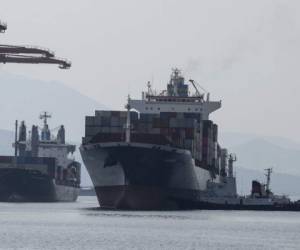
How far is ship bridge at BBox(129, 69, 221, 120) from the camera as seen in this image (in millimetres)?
140500

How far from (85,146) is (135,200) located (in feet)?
30.0

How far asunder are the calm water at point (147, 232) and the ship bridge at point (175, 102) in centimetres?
2772

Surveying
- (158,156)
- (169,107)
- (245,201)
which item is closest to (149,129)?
(158,156)

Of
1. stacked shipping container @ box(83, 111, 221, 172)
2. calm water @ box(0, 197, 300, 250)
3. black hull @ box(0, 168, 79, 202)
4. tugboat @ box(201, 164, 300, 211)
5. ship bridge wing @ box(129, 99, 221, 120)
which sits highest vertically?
ship bridge wing @ box(129, 99, 221, 120)

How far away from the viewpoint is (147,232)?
84.1 meters

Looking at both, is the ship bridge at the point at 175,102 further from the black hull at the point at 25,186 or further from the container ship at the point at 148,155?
the black hull at the point at 25,186

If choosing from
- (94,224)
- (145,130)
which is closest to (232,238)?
(94,224)

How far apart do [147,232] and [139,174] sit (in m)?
36.8

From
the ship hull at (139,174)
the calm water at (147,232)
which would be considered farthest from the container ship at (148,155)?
the calm water at (147,232)

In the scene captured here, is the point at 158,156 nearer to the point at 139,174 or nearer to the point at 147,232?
the point at 139,174

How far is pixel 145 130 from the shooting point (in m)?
→ 127

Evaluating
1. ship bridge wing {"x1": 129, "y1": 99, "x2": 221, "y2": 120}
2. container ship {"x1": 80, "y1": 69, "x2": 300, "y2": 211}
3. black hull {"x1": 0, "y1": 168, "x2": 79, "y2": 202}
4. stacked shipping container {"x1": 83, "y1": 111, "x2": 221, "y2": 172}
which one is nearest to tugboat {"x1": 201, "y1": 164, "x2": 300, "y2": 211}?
container ship {"x1": 80, "y1": 69, "x2": 300, "y2": 211}

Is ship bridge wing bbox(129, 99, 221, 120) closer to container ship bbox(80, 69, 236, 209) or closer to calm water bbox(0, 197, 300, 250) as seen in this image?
container ship bbox(80, 69, 236, 209)

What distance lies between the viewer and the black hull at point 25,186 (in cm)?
18100
